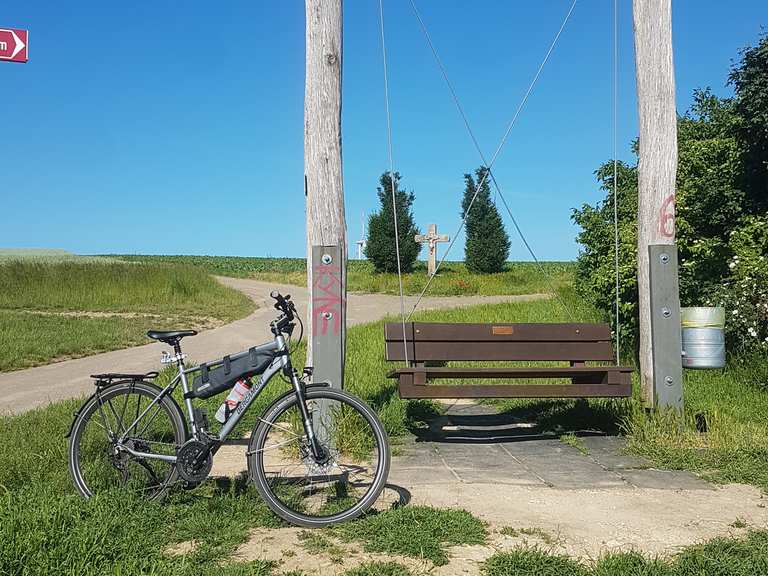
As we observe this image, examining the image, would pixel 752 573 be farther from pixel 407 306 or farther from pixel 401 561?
pixel 407 306

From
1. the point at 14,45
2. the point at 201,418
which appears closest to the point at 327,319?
the point at 201,418

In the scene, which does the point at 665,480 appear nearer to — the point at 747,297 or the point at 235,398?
the point at 235,398

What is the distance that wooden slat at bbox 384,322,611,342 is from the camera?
20.4 ft

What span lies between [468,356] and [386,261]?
2810 cm

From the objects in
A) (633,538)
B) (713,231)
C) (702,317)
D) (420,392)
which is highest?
(713,231)

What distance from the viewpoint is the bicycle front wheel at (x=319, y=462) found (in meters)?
3.91

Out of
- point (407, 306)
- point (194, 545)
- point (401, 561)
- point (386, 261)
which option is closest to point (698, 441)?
point (401, 561)

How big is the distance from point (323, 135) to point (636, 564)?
140 inches

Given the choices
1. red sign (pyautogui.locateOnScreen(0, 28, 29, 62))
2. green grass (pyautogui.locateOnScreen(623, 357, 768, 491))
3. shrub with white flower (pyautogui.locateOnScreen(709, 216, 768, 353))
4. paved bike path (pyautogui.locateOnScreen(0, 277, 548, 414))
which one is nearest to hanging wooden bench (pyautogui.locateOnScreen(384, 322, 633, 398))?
green grass (pyautogui.locateOnScreen(623, 357, 768, 491))

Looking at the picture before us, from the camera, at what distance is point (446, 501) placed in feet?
14.3

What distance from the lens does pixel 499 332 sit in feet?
20.7

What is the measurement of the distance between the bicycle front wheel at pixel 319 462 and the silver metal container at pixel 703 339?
9.71 ft

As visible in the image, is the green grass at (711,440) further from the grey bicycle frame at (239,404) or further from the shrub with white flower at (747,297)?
the grey bicycle frame at (239,404)

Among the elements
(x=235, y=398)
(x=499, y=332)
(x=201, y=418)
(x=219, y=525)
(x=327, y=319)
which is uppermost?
(x=327, y=319)
